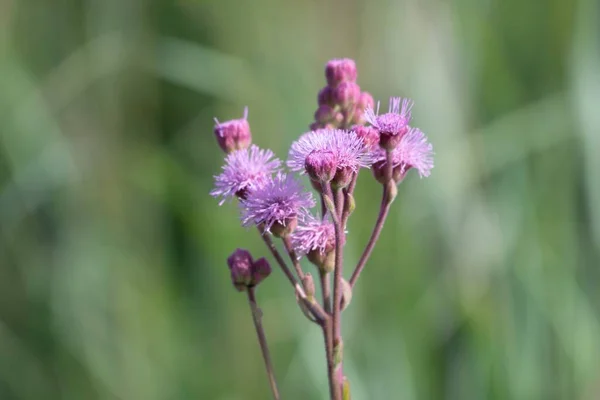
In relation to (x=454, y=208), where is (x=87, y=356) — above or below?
below

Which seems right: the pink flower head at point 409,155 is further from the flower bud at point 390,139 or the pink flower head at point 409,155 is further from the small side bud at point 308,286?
the small side bud at point 308,286

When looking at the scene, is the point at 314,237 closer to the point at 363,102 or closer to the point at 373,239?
the point at 373,239

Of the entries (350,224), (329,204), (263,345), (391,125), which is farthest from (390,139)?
(350,224)

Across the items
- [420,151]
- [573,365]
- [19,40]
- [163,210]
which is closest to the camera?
[420,151]

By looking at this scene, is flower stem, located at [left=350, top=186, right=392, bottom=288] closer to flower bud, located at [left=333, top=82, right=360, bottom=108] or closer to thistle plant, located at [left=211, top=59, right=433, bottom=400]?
thistle plant, located at [left=211, top=59, right=433, bottom=400]

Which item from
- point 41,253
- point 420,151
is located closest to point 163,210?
point 41,253

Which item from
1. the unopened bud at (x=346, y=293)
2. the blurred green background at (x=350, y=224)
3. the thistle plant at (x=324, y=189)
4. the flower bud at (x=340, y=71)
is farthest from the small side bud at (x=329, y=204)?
the blurred green background at (x=350, y=224)

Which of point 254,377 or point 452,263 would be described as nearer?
point 452,263

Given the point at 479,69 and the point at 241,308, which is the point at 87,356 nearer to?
the point at 241,308
